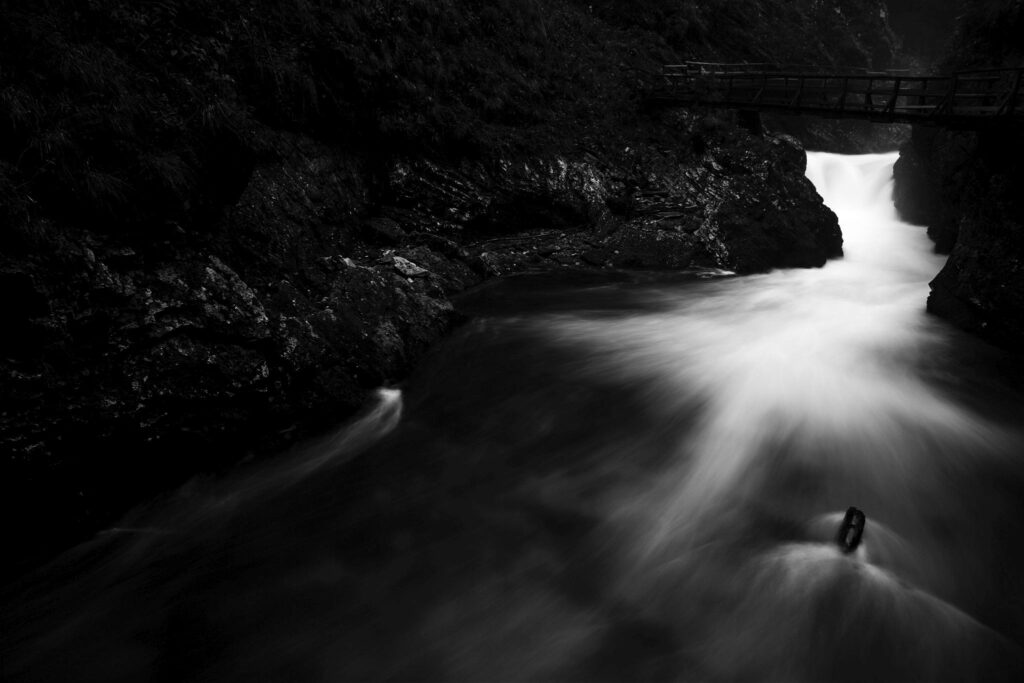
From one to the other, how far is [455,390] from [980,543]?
4842 mm

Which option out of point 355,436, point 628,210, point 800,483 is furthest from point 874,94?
point 355,436

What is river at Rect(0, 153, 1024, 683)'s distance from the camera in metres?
3.32

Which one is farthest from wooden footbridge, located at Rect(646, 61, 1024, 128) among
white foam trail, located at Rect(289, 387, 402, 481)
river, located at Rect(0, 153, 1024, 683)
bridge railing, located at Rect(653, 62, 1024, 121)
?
white foam trail, located at Rect(289, 387, 402, 481)

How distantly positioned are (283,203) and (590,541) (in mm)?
6094

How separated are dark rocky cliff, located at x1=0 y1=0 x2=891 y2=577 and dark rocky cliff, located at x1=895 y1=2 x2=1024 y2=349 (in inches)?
120

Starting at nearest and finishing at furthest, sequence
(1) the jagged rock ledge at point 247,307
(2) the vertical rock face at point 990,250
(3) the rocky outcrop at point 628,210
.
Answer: (1) the jagged rock ledge at point 247,307 → (2) the vertical rock face at point 990,250 → (3) the rocky outcrop at point 628,210

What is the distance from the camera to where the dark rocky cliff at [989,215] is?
7.06 meters

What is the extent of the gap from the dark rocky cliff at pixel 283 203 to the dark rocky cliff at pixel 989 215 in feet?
10.0

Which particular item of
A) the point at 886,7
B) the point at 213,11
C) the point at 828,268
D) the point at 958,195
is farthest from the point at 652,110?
the point at 886,7

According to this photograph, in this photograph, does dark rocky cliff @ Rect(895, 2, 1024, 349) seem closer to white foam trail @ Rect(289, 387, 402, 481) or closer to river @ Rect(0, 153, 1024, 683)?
river @ Rect(0, 153, 1024, 683)

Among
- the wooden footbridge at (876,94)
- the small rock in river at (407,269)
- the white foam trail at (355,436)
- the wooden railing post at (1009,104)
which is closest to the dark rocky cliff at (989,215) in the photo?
the wooden railing post at (1009,104)

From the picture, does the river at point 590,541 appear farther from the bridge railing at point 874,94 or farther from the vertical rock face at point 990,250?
the bridge railing at point 874,94

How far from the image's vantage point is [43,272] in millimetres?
3938

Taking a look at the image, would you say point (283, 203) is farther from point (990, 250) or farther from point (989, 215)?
point (989, 215)
